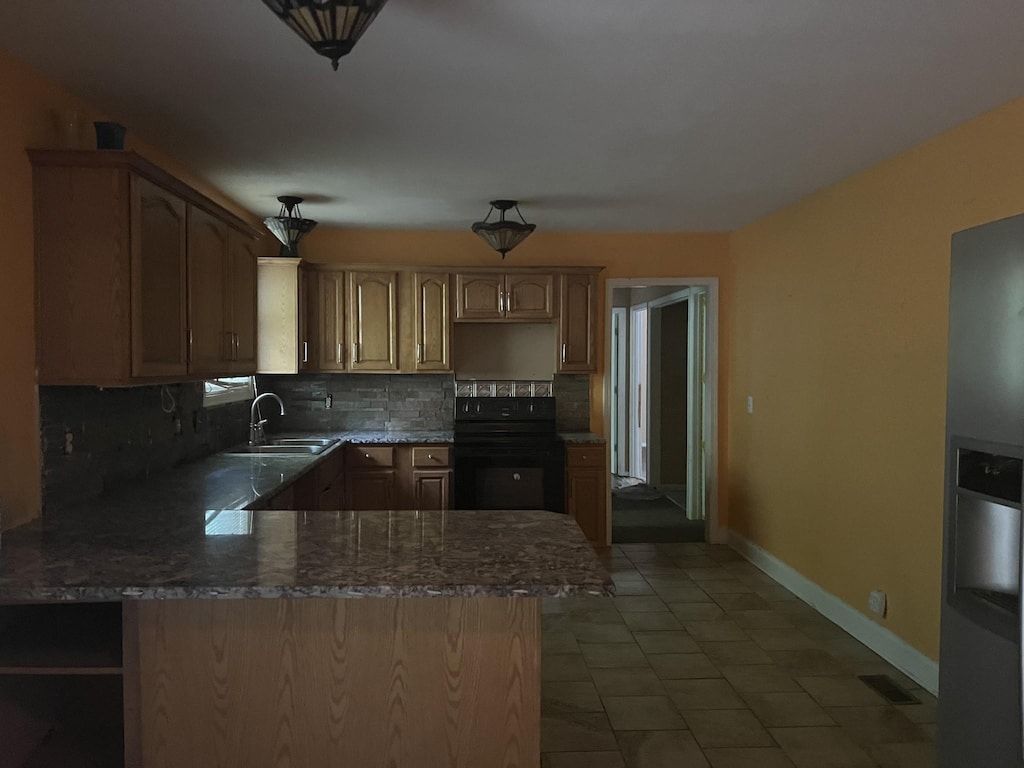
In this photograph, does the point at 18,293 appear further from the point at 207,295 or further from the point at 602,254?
the point at 602,254

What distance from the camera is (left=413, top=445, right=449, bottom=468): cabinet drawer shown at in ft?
16.8

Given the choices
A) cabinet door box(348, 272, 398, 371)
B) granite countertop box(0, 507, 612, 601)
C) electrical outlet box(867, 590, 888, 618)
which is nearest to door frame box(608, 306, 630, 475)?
cabinet door box(348, 272, 398, 371)

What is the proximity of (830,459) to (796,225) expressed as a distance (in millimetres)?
1468

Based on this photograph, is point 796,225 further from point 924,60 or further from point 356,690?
point 356,690

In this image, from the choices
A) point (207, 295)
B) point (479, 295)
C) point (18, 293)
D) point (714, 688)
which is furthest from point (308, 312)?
point (714, 688)

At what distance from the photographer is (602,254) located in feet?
18.5

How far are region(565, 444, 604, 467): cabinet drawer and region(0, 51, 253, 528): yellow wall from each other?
137 inches

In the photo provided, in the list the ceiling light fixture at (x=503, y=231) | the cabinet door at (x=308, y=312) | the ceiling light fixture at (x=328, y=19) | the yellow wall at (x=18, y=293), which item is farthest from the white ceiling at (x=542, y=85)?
the cabinet door at (x=308, y=312)

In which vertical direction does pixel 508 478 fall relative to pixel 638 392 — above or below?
below

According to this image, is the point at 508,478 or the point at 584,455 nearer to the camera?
the point at 508,478

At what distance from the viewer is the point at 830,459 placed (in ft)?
13.3

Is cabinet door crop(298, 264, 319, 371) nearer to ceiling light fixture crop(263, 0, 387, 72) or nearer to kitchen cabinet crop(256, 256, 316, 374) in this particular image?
kitchen cabinet crop(256, 256, 316, 374)

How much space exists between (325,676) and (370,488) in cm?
320

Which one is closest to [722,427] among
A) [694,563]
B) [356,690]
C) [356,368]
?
[694,563]
